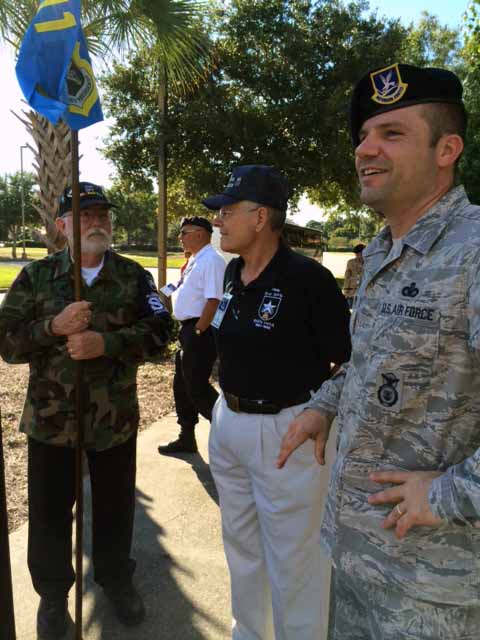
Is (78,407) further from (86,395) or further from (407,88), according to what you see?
(407,88)

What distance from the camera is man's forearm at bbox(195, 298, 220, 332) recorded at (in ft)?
14.0

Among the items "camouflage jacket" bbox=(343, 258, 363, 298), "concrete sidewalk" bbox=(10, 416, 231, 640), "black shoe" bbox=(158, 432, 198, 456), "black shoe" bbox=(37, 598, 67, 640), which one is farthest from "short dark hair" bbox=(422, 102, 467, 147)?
"camouflage jacket" bbox=(343, 258, 363, 298)

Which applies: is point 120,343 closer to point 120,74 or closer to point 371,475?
point 371,475

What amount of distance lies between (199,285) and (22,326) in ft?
7.07

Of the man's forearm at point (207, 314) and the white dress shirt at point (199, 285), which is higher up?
the white dress shirt at point (199, 285)

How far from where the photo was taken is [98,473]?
257cm

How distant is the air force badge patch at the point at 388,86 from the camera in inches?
53.2

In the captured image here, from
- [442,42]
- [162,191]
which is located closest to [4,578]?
[162,191]

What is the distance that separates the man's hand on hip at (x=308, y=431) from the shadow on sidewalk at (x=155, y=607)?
1295 millimetres

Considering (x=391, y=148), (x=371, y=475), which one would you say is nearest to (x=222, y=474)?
(x=371, y=475)

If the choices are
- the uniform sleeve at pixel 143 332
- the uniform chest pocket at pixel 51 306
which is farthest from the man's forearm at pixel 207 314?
the uniform chest pocket at pixel 51 306

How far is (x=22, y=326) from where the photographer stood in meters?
2.42

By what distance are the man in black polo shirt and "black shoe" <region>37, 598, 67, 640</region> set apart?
84 centimetres

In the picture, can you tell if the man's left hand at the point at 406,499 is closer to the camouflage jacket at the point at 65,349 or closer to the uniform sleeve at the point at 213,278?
the camouflage jacket at the point at 65,349
